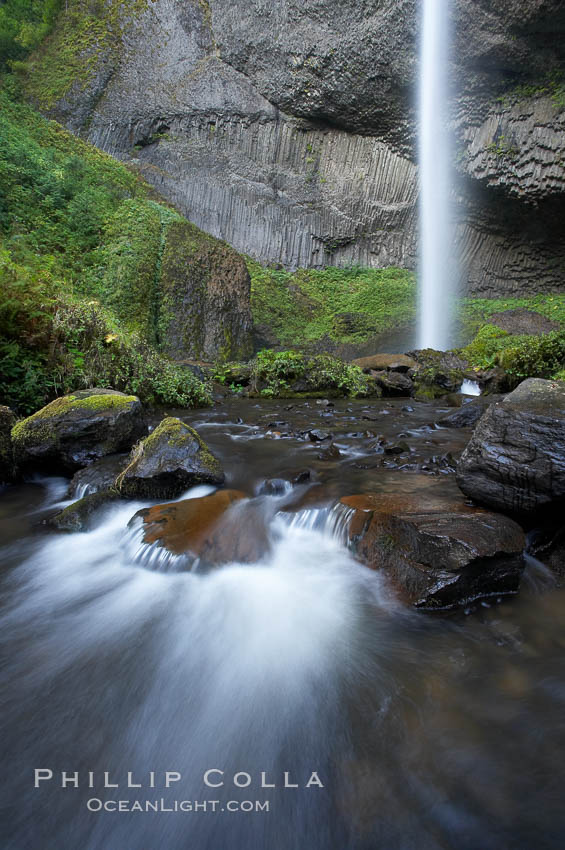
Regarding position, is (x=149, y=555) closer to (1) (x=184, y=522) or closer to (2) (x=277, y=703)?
(1) (x=184, y=522)

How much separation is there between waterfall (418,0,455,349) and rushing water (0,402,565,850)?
58.3 ft

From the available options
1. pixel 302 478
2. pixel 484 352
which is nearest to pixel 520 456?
pixel 302 478

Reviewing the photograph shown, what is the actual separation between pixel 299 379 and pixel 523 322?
14.3 m

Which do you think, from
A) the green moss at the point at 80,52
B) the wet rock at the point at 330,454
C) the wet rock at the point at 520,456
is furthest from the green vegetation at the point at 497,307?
the green moss at the point at 80,52

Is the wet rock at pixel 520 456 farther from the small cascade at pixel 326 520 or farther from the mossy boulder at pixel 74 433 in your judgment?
the mossy boulder at pixel 74 433

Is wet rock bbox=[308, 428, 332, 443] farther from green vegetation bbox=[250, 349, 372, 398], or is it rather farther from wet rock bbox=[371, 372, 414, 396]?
wet rock bbox=[371, 372, 414, 396]

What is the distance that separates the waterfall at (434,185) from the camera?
18.4 metres

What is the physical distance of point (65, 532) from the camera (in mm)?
3230

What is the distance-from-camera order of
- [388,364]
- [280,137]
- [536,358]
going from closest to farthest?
1. [536,358]
2. [388,364]
3. [280,137]

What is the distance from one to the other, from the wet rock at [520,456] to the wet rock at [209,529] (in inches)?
62.7

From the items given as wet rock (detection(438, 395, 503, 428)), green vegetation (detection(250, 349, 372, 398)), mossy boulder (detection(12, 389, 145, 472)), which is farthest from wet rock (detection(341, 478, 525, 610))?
green vegetation (detection(250, 349, 372, 398))

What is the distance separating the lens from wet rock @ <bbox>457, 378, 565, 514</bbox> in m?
2.68

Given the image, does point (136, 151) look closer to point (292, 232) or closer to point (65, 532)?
point (292, 232)

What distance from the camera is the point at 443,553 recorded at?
2.31 metres
